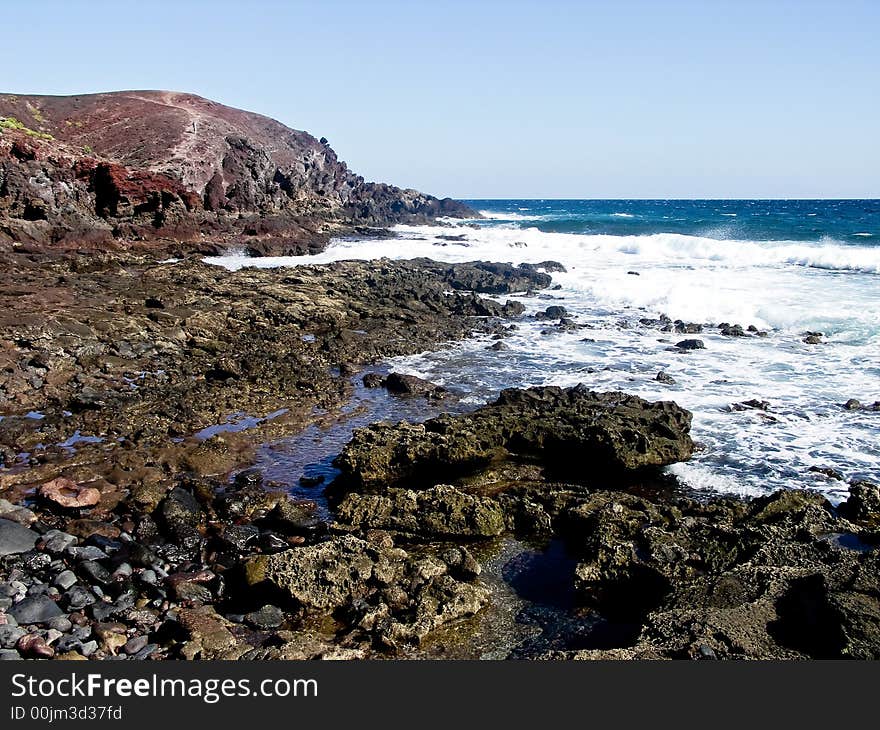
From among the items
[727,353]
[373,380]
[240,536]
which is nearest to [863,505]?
[240,536]

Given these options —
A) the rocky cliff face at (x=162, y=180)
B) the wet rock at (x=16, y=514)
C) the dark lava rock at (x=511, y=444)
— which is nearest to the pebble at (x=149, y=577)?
the wet rock at (x=16, y=514)

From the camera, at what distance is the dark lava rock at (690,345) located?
56.1ft

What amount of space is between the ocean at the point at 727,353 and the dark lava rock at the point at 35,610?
734 cm

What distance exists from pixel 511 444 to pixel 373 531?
2882 millimetres

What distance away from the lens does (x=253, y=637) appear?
18.3 ft

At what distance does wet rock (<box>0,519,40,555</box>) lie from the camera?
21.3ft

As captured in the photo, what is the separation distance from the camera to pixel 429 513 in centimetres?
748

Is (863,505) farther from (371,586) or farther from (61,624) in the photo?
(61,624)

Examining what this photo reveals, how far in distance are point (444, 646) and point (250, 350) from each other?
10581 millimetres

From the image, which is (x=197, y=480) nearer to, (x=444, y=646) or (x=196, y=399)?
(x=196, y=399)

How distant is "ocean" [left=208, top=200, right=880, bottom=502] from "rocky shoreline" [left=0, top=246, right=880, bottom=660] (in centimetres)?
125

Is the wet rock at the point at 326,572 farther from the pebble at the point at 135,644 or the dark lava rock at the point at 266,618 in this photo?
the pebble at the point at 135,644

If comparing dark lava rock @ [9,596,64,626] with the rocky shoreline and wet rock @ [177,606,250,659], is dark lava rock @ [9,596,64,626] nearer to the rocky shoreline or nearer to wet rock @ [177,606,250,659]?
the rocky shoreline

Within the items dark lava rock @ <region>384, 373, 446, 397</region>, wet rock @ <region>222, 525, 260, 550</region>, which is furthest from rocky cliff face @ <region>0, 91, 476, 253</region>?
wet rock @ <region>222, 525, 260, 550</region>
